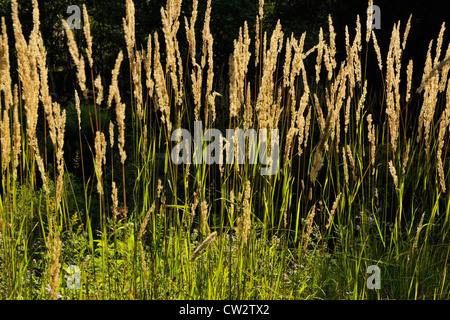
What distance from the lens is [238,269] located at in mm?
2061

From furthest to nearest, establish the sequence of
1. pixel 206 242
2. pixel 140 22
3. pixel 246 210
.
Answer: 1. pixel 140 22
2. pixel 246 210
3. pixel 206 242

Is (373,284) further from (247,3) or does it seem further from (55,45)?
(55,45)

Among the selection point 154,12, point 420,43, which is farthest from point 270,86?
point 154,12

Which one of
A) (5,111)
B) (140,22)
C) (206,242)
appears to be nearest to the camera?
(206,242)

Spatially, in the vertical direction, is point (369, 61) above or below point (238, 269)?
above

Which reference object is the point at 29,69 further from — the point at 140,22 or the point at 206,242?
the point at 140,22

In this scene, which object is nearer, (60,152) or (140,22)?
(60,152)

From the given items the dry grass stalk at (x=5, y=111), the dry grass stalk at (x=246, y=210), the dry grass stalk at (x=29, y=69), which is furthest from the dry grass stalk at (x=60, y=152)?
the dry grass stalk at (x=246, y=210)

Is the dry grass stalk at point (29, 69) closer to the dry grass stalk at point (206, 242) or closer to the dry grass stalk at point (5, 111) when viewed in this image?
the dry grass stalk at point (5, 111)

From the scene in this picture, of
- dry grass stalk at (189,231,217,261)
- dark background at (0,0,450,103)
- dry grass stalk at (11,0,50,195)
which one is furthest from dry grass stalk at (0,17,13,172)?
dark background at (0,0,450,103)

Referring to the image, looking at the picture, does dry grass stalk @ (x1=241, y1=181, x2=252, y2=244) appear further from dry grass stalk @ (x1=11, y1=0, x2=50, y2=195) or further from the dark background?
the dark background

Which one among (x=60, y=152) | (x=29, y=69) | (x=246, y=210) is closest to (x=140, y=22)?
(x=29, y=69)

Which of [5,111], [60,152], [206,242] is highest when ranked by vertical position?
[5,111]

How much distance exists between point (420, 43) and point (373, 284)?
494cm
